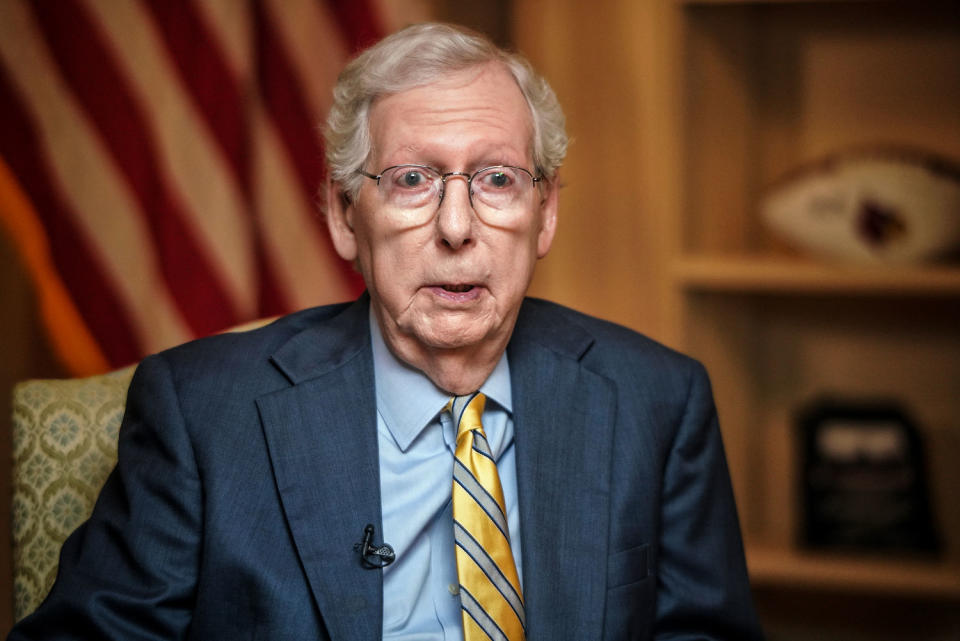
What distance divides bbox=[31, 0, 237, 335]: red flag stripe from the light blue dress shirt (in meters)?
0.98

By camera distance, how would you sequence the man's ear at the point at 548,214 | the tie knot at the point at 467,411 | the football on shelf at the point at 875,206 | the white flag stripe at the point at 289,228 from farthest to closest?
the white flag stripe at the point at 289,228
the football on shelf at the point at 875,206
the man's ear at the point at 548,214
the tie knot at the point at 467,411

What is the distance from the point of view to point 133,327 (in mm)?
2262

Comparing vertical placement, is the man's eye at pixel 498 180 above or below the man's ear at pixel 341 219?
above

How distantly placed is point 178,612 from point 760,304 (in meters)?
1.95

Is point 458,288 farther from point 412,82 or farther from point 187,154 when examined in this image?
point 187,154

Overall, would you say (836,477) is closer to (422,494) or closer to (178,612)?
(422,494)

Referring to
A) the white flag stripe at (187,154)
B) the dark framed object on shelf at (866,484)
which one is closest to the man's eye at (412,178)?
the white flag stripe at (187,154)

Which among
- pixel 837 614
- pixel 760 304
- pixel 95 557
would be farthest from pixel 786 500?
pixel 95 557

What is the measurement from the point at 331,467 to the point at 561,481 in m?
0.33

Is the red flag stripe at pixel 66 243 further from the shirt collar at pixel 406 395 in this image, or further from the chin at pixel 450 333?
the chin at pixel 450 333

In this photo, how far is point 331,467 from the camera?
4.42ft

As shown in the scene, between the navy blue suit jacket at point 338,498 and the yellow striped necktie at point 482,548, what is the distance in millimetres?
40

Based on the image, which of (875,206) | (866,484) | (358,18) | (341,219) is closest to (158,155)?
(358,18)

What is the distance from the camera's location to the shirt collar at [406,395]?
141cm
